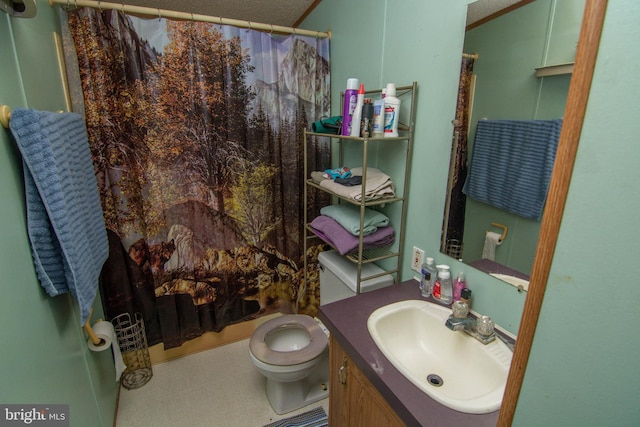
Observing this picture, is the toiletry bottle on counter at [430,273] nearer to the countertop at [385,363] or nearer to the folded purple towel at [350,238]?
the countertop at [385,363]

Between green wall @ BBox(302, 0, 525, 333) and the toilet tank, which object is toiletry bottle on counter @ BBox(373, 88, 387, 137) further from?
the toilet tank

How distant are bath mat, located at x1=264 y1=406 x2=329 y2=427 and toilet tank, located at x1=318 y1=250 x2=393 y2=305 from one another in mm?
609

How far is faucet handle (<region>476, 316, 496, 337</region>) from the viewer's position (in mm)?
986

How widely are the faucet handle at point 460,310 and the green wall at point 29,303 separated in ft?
4.15

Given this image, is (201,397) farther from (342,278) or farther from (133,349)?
(342,278)

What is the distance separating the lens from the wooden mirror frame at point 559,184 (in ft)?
1.19

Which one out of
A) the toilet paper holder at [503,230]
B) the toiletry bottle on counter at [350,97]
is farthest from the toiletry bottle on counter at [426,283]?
the toiletry bottle on counter at [350,97]

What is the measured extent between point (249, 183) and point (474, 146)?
52.7 inches

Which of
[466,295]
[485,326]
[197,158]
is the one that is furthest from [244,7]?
[485,326]

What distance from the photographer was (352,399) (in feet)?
3.49

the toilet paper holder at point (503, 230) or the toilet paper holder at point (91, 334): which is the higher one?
the toilet paper holder at point (503, 230)

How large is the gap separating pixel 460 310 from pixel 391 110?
0.85m

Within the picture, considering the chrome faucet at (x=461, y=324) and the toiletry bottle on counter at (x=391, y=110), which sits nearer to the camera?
the chrome faucet at (x=461, y=324)

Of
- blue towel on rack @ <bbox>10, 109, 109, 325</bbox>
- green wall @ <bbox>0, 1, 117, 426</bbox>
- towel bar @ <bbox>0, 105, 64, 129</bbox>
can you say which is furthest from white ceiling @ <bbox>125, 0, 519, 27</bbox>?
towel bar @ <bbox>0, 105, 64, 129</bbox>
